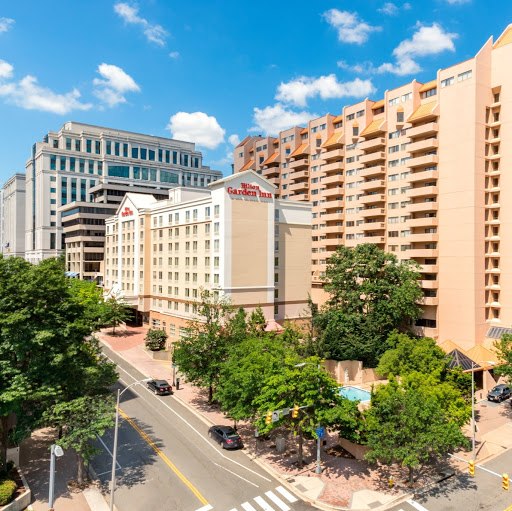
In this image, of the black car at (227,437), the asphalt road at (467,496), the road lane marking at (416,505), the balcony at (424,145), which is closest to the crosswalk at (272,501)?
the black car at (227,437)

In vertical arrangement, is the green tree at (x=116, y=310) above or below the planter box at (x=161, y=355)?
above

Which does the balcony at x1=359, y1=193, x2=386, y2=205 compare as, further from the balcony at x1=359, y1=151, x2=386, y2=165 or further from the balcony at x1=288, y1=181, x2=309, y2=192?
the balcony at x1=288, y1=181, x2=309, y2=192

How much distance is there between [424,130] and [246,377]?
2016 inches

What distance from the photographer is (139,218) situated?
80.1 metres

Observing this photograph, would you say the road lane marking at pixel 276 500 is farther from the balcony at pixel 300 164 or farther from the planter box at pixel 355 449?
the balcony at pixel 300 164

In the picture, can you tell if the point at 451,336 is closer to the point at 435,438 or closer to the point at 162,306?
the point at 435,438

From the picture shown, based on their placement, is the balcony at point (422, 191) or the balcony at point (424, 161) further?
the balcony at point (424, 161)

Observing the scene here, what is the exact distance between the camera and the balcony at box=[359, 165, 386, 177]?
244ft

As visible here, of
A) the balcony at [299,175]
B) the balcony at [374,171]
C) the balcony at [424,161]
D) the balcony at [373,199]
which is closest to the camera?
the balcony at [424,161]

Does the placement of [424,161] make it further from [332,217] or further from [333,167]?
[332,217]

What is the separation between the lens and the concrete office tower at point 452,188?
202ft

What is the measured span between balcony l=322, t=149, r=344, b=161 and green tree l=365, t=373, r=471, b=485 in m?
59.2

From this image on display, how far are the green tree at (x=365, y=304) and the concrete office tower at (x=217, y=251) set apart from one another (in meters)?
7.82

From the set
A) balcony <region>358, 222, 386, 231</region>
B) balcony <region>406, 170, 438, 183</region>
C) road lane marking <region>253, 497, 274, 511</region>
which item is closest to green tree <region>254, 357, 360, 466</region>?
road lane marking <region>253, 497, 274, 511</region>
